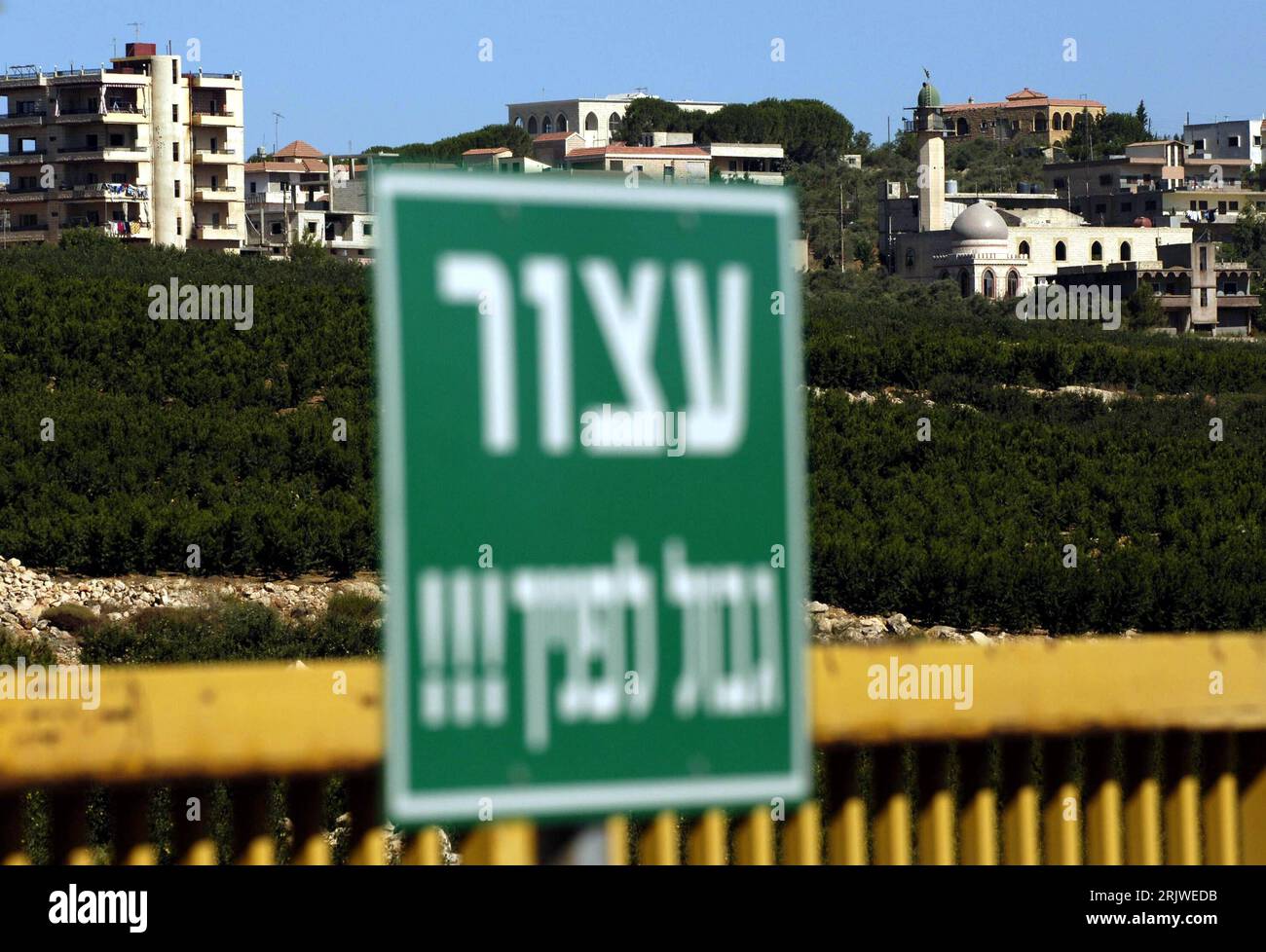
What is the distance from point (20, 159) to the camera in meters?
58.9

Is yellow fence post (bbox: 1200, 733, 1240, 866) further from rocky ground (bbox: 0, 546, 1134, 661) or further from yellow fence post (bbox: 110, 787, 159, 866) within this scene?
rocky ground (bbox: 0, 546, 1134, 661)

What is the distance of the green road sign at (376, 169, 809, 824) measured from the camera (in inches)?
68.0

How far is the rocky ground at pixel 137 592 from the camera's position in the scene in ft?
77.0

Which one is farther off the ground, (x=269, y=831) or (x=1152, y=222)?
(x=1152, y=222)

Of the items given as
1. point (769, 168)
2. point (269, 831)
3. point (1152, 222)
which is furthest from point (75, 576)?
point (769, 168)

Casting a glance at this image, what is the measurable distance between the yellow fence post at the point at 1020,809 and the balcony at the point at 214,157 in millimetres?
57240

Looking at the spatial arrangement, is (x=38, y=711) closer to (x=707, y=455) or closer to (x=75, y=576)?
(x=707, y=455)

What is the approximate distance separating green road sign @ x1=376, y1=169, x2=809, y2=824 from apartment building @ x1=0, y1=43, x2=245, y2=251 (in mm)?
57246

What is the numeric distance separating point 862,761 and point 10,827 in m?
1.24

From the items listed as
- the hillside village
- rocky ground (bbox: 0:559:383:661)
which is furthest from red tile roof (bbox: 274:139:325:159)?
rocky ground (bbox: 0:559:383:661)

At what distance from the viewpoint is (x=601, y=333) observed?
176 centimetres

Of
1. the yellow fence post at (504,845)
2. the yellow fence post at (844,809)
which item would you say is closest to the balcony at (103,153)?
the yellow fence post at (844,809)

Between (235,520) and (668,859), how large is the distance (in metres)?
24.1

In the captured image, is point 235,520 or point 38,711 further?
point 235,520
